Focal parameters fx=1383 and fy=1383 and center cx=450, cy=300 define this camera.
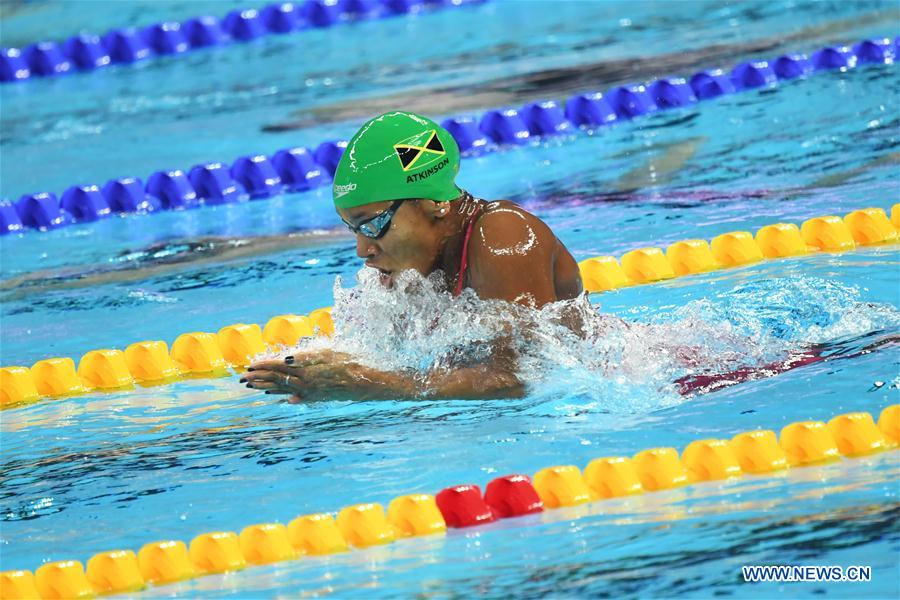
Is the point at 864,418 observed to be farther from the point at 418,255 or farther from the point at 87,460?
the point at 87,460

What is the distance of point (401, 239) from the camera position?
4.09 metres

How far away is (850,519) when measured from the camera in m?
3.29

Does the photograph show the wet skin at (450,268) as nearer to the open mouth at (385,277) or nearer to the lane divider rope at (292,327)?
the open mouth at (385,277)

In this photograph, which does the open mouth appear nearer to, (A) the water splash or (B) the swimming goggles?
(A) the water splash

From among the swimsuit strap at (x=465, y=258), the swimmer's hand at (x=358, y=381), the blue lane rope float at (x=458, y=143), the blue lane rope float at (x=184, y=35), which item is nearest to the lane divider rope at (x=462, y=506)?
the swimmer's hand at (x=358, y=381)

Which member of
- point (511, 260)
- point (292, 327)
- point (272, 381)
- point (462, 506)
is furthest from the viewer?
point (292, 327)

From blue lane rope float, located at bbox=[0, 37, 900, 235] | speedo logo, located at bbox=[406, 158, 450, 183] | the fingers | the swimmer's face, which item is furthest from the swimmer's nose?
blue lane rope float, located at bbox=[0, 37, 900, 235]

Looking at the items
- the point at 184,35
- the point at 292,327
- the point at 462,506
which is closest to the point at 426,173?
the point at 462,506

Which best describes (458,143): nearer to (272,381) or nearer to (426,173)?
(426,173)

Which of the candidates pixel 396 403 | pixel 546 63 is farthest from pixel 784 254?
pixel 546 63

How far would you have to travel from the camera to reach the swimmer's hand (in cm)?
382

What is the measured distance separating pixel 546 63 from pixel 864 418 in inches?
261

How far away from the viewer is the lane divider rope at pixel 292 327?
532cm

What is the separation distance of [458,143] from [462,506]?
16.6ft
